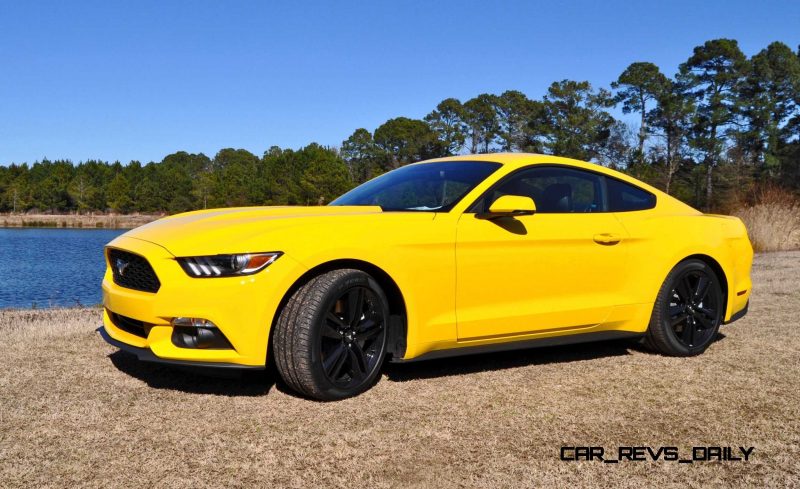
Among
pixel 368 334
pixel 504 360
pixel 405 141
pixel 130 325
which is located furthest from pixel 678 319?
pixel 405 141

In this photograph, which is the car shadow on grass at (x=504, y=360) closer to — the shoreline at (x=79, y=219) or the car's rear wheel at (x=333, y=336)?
the car's rear wheel at (x=333, y=336)

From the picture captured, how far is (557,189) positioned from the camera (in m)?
4.72

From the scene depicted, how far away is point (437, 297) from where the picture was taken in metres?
3.97

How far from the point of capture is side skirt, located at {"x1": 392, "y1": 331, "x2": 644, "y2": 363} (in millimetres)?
4062

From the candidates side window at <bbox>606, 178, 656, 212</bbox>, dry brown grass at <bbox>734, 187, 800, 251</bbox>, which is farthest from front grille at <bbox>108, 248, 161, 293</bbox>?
Answer: dry brown grass at <bbox>734, 187, 800, 251</bbox>

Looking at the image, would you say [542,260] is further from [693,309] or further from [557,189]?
[693,309]

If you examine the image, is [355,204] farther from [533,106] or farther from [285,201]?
[285,201]

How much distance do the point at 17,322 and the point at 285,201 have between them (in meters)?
91.3

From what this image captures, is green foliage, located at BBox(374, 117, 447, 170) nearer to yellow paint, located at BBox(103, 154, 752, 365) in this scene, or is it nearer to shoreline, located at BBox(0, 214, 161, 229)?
shoreline, located at BBox(0, 214, 161, 229)

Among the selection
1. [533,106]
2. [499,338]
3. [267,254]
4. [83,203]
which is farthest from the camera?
[83,203]

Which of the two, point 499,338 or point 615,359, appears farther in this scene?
point 615,359

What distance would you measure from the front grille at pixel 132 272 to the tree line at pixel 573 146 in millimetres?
21054

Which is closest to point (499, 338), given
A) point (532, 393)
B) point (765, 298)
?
point (532, 393)

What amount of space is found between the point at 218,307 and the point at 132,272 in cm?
71
